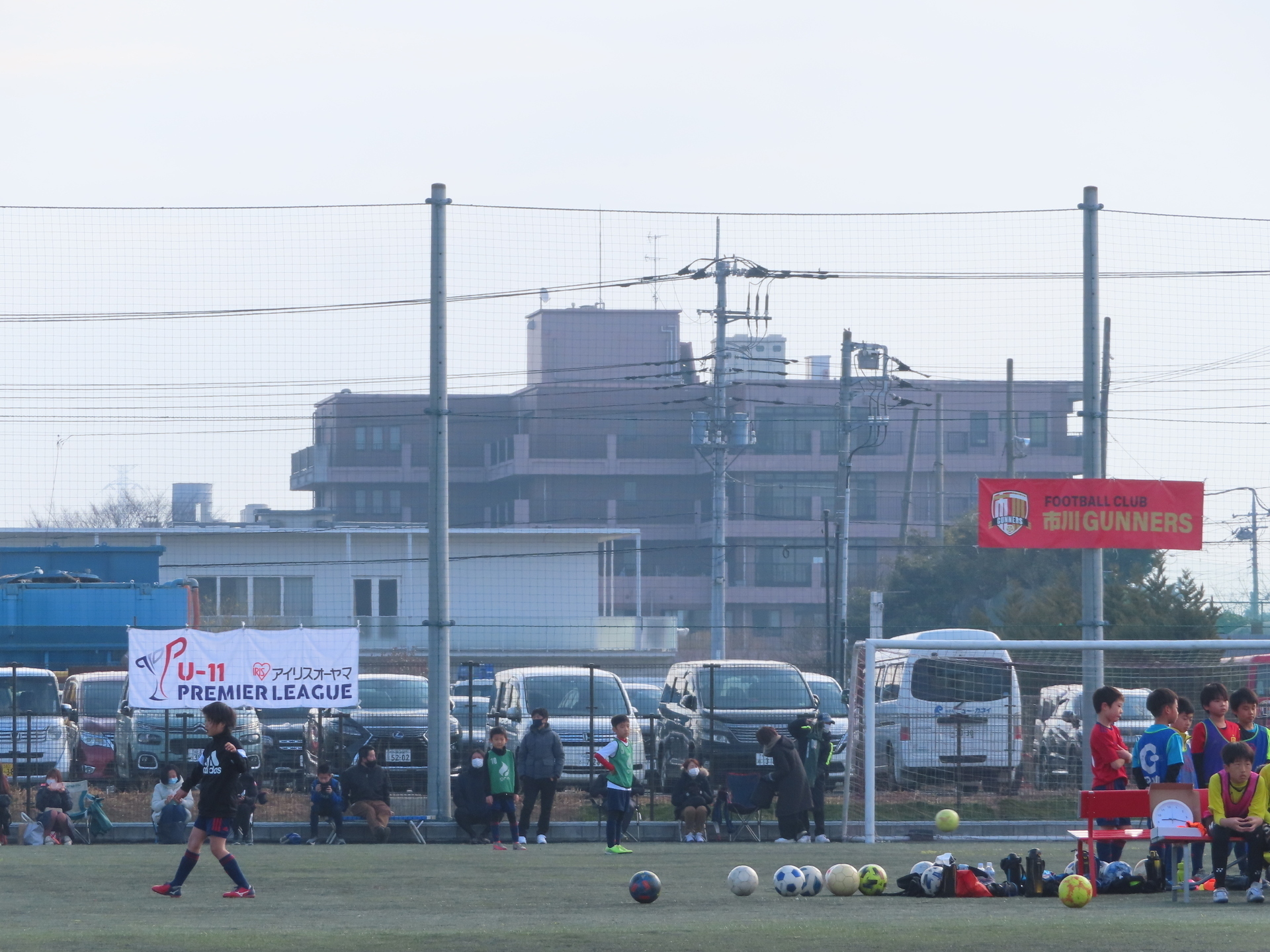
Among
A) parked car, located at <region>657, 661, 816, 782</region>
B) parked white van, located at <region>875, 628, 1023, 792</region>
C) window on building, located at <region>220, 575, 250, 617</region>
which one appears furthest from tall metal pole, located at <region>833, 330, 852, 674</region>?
window on building, located at <region>220, 575, 250, 617</region>

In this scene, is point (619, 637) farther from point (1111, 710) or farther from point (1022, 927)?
point (1022, 927)

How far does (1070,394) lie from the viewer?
70.4ft

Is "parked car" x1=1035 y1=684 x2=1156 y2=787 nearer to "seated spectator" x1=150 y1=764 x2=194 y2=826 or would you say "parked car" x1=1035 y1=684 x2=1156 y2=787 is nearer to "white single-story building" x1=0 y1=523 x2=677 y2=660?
"seated spectator" x1=150 y1=764 x2=194 y2=826

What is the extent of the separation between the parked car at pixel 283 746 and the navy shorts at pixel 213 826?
9.54 m

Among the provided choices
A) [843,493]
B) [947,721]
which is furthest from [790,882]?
[843,493]

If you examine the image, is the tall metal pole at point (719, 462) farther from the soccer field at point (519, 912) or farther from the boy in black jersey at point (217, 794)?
the boy in black jersey at point (217, 794)

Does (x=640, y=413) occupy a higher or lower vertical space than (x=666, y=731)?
higher

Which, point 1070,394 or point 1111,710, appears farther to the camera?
point 1070,394

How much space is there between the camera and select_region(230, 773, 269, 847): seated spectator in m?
18.4

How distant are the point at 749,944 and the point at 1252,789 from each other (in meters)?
4.33

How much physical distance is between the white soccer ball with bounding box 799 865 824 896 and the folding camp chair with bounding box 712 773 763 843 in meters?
7.05

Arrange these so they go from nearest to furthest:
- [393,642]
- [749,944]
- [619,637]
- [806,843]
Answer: [749,944], [806,843], [393,642], [619,637]

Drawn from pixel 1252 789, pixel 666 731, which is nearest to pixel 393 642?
pixel 666 731

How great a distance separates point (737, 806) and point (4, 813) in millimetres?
8425
